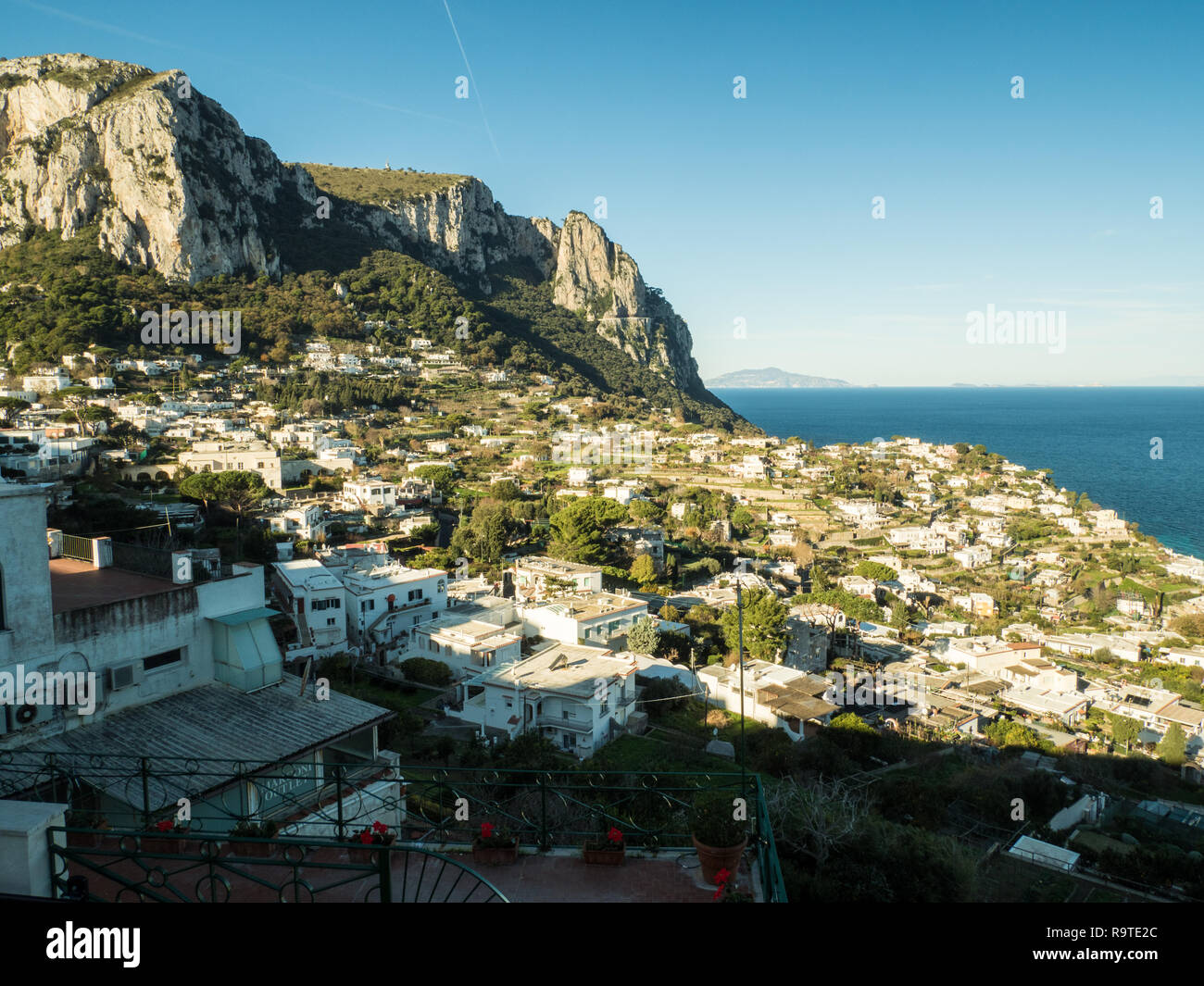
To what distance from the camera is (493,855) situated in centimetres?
393

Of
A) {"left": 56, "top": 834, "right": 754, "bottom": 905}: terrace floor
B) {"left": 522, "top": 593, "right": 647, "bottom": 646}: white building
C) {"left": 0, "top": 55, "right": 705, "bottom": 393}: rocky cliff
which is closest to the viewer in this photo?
{"left": 56, "top": 834, "right": 754, "bottom": 905}: terrace floor

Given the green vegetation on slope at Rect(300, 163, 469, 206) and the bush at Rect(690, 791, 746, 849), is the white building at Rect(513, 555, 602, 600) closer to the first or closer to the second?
the bush at Rect(690, 791, 746, 849)

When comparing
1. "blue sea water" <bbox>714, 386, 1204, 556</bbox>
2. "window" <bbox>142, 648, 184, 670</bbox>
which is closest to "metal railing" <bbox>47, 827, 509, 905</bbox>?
"window" <bbox>142, 648, 184, 670</bbox>

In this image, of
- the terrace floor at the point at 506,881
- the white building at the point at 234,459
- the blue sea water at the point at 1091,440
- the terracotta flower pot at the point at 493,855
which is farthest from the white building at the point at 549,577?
the blue sea water at the point at 1091,440

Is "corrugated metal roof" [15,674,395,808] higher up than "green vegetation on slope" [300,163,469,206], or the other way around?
"green vegetation on slope" [300,163,469,206]

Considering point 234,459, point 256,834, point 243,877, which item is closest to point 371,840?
point 243,877

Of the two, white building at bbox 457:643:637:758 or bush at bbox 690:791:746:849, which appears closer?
bush at bbox 690:791:746:849

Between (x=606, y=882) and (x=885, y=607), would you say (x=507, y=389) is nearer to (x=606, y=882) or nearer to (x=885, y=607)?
(x=885, y=607)

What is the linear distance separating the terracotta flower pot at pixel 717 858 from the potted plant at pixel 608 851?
0.42 meters

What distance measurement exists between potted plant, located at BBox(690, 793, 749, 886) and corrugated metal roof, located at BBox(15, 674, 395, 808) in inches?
147

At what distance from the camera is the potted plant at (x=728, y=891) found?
11.3 ft

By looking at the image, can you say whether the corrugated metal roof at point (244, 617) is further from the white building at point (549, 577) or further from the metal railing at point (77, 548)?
the white building at point (549, 577)

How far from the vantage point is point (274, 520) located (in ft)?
99.7

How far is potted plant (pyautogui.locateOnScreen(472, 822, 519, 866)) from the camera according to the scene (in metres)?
3.93
